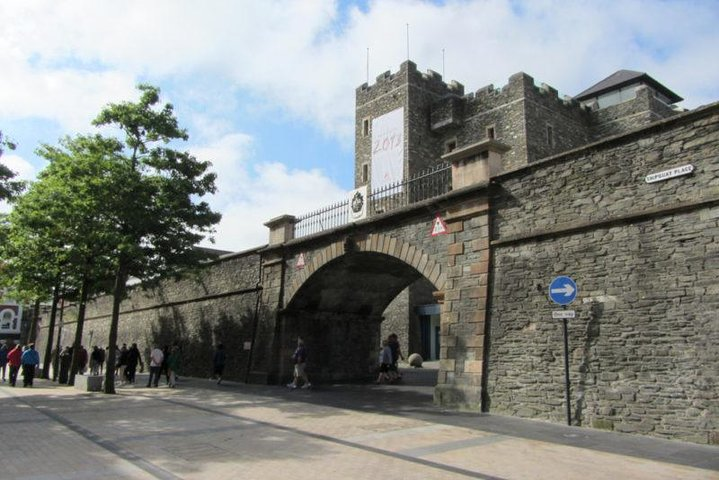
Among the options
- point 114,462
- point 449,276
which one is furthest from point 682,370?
point 114,462

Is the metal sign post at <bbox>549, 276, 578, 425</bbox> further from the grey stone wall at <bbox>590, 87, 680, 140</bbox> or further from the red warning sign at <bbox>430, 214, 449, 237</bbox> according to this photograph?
the grey stone wall at <bbox>590, 87, 680, 140</bbox>

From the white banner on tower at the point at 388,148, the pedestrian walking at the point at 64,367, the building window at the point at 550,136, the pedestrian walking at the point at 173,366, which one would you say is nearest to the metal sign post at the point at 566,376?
the pedestrian walking at the point at 173,366

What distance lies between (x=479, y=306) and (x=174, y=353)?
9777 mm

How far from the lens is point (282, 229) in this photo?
18.1 meters

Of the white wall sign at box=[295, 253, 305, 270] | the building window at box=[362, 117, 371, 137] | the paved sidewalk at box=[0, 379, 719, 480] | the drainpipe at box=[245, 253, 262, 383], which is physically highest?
the building window at box=[362, 117, 371, 137]

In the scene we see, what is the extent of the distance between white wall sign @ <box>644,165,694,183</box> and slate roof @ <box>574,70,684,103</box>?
1318 inches

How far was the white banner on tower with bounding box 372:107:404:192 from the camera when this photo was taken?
34.6m

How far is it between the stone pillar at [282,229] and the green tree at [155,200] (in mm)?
2820

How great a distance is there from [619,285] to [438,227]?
4.33 metres

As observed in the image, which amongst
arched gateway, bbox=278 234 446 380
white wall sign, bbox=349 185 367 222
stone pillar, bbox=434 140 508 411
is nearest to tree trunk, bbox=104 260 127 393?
arched gateway, bbox=278 234 446 380

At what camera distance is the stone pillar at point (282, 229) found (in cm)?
1789

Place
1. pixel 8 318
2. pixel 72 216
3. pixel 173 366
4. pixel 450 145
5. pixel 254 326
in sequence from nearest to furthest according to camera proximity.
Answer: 1. pixel 72 216
2. pixel 173 366
3. pixel 254 326
4. pixel 8 318
5. pixel 450 145

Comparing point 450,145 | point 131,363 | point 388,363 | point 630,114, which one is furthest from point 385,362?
point 630,114

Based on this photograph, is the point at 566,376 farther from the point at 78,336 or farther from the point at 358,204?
the point at 78,336
